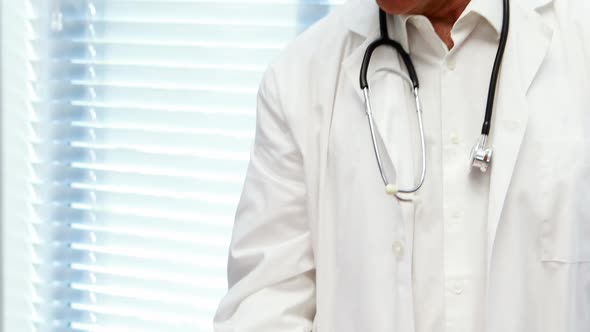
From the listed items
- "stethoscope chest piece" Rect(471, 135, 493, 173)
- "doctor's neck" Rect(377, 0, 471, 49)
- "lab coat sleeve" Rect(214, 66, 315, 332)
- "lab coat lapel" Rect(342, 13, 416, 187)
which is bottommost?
"lab coat sleeve" Rect(214, 66, 315, 332)

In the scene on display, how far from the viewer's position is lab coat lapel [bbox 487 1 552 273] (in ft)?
3.81

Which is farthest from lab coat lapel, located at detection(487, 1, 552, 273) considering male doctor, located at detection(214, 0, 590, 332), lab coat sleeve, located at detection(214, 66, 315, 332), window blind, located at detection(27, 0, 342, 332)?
window blind, located at detection(27, 0, 342, 332)

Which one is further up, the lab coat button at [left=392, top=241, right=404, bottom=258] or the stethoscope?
the stethoscope

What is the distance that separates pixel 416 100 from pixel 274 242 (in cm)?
33

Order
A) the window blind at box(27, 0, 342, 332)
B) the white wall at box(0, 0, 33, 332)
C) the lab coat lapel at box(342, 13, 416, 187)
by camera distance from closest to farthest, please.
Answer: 1. the lab coat lapel at box(342, 13, 416, 187)
2. the window blind at box(27, 0, 342, 332)
3. the white wall at box(0, 0, 33, 332)

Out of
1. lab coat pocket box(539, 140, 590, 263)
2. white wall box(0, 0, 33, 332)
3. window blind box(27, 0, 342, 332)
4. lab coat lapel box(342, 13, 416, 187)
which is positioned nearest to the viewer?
lab coat pocket box(539, 140, 590, 263)

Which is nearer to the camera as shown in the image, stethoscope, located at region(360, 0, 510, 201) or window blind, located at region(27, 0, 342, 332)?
stethoscope, located at region(360, 0, 510, 201)

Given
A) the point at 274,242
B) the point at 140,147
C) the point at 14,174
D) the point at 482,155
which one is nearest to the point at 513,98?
the point at 482,155

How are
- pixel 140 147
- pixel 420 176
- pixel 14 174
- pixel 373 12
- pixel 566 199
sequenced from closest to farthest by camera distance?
pixel 566 199 → pixel 420 176 → pixel 373 12 → pixel 140 147 → pixel 14 174

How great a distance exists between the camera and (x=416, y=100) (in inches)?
49.5

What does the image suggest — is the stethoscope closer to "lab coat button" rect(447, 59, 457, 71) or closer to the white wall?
"lab coat button" rect(447, 59, 457, 71)

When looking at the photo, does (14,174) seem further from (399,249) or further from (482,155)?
(482,155)

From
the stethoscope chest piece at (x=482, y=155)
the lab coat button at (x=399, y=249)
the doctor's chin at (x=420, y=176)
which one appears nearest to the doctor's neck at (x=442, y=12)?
the doctor's chin at (x=420, y=176)

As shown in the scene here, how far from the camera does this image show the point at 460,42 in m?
1.26
